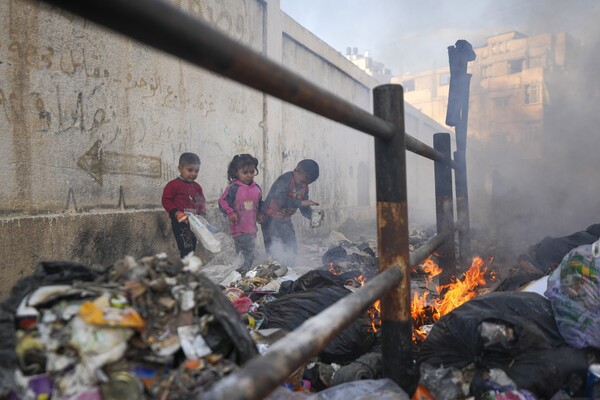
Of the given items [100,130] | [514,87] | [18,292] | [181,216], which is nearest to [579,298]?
[18,292]

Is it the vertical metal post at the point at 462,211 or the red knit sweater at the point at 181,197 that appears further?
the red knit sweater at the point at 181,197

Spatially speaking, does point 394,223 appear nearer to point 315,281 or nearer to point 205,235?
point 315,281

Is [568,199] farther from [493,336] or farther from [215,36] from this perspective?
[215,36]

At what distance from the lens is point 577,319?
1668 mm

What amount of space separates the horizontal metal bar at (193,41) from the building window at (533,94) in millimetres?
33584

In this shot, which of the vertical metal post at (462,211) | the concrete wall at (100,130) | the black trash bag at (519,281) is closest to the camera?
the black trash bag at (519,281)

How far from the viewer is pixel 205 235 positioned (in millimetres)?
4184

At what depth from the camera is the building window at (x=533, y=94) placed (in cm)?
2861

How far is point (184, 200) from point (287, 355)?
4.21 m

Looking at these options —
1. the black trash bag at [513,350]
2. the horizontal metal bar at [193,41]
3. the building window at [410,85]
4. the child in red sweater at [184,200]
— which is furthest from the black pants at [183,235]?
the building window at [410,85]

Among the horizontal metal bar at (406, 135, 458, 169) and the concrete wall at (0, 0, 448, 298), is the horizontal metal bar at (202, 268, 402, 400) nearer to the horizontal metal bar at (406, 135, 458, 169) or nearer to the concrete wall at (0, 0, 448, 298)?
the horizontal metal bar at (406, 135, 458, 169)

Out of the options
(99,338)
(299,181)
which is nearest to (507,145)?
(299,181)

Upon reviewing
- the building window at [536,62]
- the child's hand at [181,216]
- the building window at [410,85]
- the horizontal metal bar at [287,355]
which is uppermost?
the building window at [410,85]

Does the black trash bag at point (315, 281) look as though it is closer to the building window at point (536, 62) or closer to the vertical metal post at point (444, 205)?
the vertical metal post at point (444, 205)
